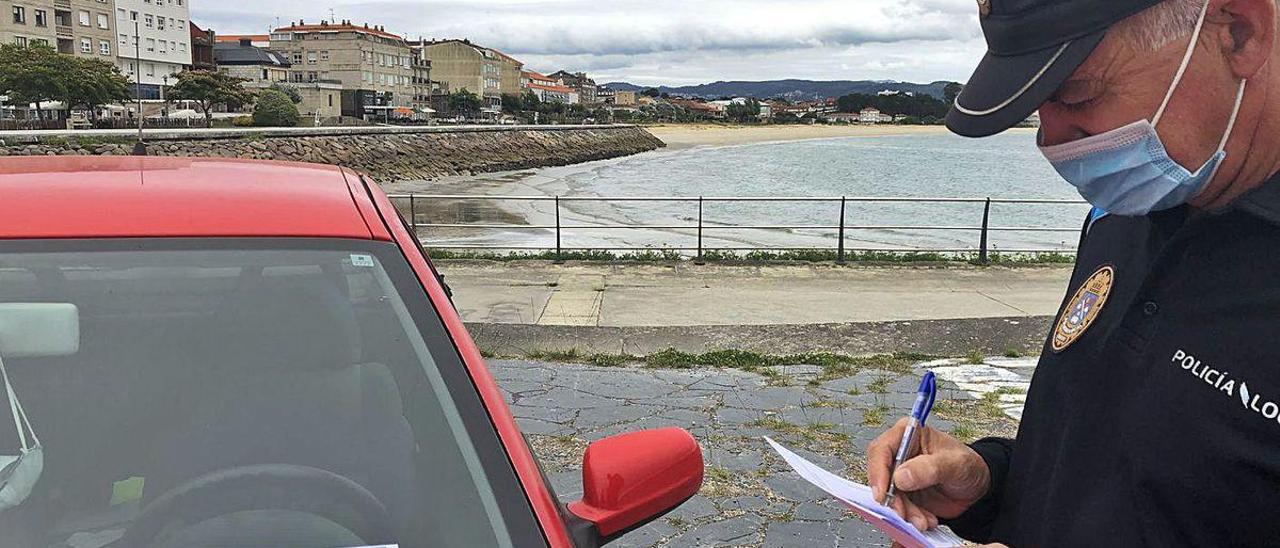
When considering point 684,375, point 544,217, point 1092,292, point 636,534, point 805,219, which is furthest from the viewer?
point 805,219

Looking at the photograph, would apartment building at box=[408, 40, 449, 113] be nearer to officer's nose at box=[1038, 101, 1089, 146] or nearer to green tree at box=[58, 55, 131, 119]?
green tree at box=[58, 55, 131, 119]

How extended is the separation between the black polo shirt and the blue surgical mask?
0.05 m

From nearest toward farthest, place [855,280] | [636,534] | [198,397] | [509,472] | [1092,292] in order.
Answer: [1092,292] → [509,472] → [198,397] → [636,534] → [855,280]

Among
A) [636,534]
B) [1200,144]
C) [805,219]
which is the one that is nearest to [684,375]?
[636,534]

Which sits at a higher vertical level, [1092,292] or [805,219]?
[1092,292]

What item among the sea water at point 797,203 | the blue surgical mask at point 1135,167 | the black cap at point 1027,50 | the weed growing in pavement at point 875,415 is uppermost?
the black cap at point 1027,50

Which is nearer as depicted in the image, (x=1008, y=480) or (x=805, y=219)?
(x=1008, y=480)

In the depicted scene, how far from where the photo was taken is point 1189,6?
117 cm

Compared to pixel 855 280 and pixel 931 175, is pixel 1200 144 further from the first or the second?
pixel 931 175

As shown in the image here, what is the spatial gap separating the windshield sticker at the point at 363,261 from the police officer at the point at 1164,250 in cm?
122

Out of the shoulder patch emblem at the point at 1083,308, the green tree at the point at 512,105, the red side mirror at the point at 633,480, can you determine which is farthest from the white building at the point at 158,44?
the shoulder patch emblem at the point at 1083,308

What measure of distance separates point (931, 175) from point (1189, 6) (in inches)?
2059

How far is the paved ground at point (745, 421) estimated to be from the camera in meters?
3.65

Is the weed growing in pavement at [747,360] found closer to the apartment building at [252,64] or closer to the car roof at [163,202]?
the car roof at [163,202]
